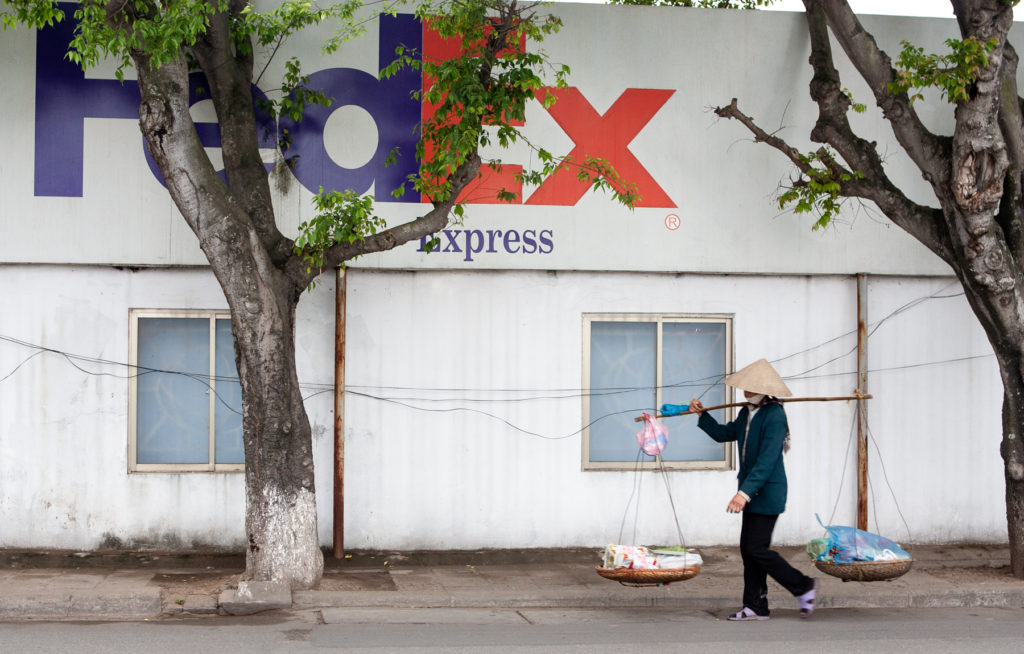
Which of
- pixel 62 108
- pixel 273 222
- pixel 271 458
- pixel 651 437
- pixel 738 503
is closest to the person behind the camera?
pixel 738 503

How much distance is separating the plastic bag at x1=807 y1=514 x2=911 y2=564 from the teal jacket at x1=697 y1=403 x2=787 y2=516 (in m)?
0.48

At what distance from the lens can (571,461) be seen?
1020cm

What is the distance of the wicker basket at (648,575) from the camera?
7.22 metres

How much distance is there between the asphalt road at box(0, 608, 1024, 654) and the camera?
6734 millimetres

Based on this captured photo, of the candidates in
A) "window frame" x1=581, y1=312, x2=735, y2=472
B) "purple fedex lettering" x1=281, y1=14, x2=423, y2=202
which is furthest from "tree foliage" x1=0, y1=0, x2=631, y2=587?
"window frame" x1=581, y1=312, x2=735, y2=472

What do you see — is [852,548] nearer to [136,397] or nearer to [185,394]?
[185,394]

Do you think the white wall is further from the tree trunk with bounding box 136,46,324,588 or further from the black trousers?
the black trousers

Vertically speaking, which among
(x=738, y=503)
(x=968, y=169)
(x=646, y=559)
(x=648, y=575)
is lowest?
(x=648, y=575)

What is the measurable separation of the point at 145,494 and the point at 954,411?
8.24 m

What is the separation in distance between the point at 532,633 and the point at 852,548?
2.46 meters

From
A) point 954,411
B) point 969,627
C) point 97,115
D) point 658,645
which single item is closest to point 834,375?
point 954,411

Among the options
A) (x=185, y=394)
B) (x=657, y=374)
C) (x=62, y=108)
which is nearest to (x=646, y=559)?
(x=657, y=374)

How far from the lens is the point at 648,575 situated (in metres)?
7.23

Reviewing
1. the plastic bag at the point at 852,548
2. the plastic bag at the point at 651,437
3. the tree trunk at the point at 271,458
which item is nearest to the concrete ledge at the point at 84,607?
the tree trunk at the point at 271,458
